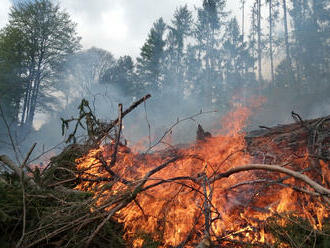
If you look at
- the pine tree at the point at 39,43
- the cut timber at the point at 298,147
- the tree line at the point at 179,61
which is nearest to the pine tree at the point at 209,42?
the tree line at the point at 179,61

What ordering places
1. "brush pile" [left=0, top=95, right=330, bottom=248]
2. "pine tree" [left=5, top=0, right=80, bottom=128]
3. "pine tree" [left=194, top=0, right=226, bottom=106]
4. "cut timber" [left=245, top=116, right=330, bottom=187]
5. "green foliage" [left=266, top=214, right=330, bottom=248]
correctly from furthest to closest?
1. "pine tree" [left=194, top=0, right=226, bottom=106]
2. "pine tree" [left=5, top=0, right=80, bottom=128]
3. "cut timber" [left=245, top=116, right=330, bottom=187]
4. "green foliage" [left=266, top=214, right=330, bottom=248]
5. "brush pile" [left=0, top=95, right=330, bottom=248]

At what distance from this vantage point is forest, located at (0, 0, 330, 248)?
164 centimetres

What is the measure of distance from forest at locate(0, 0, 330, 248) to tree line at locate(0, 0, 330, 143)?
0.16m

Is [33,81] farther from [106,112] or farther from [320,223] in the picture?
[320,223]

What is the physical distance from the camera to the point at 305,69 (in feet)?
85.3

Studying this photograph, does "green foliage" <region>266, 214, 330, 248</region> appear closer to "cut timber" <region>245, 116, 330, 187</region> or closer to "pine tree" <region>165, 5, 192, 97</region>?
"cut timber" <region>245, 116, 330, 187</region>

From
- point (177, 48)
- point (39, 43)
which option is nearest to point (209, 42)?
point (177, 48)

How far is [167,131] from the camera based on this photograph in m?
2.42

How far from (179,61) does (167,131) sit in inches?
1331

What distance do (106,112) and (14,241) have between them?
32548mm

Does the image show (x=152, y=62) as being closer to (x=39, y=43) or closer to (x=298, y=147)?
(x=39, y=43)

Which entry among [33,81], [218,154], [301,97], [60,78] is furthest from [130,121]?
[218,154]

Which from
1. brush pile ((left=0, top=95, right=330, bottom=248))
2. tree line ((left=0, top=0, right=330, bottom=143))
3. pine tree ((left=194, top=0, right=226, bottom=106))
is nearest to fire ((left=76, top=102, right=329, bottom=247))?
brush pile ((left=0, top=95, right=330, bottom=248))

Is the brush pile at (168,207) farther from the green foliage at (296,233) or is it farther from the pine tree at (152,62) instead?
the pine tree at (152,62)
